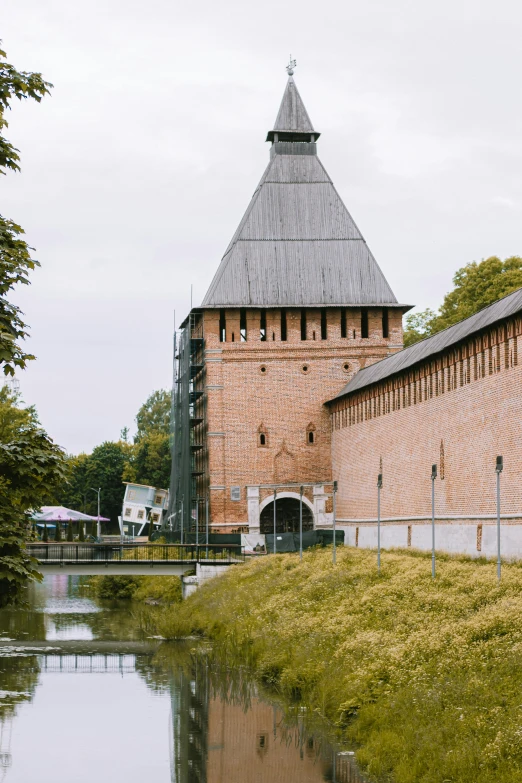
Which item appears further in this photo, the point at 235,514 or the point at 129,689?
the point at 235,514

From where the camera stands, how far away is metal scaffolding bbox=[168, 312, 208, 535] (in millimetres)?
41938

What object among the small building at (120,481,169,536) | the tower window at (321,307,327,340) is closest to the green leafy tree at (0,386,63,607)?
the tower window at (321,307,327,340)

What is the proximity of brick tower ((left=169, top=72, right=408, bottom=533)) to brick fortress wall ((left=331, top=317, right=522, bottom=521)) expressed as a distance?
315 centimetres

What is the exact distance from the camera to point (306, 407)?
40781 mm

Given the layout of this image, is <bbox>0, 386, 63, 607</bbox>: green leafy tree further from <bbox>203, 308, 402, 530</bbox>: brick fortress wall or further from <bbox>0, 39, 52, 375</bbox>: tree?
<bbox>203, 308, 402, 530</bbox>: brick fortress wall

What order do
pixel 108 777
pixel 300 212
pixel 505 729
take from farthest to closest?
1. pixel 300 212
2. pixel 108 777
3. pixel 505 729

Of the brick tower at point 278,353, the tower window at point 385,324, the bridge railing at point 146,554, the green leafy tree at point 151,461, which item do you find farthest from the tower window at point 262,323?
the green leafy tree at point 151,461

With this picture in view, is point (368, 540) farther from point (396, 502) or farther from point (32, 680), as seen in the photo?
point (32, 680)

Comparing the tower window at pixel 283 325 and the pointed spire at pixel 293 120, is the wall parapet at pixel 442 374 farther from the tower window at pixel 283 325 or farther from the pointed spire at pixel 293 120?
the pointed spire at pixel 293 120

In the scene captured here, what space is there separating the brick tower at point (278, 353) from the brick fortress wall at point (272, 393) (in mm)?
33

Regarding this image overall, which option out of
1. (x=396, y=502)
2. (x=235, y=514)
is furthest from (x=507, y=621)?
(x=235, y=514)

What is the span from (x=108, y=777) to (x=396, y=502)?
18801mm

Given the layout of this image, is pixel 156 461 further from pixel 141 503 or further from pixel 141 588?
pixel 141 588

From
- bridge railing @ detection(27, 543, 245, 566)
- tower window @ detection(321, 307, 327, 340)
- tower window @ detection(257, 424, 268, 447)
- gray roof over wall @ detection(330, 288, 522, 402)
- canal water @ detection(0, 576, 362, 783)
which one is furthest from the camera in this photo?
tower window @ detection(321, 307, 327, 340)
